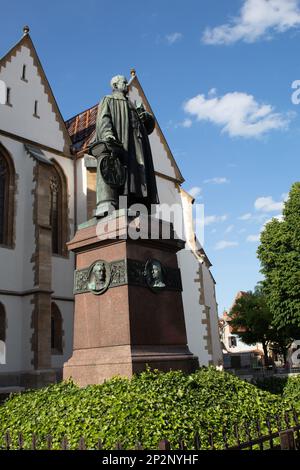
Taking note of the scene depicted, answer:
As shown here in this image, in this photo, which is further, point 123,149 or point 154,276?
point 123,149

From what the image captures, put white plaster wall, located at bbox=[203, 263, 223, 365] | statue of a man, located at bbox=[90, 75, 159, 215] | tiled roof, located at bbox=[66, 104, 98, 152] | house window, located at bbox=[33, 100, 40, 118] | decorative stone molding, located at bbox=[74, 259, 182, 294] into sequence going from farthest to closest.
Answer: white plaster wall, located at bbox=[203, 263, 223, 365]
tiled roof, located at bbox=[66, 104, 98, 152]
house window, located at bbox=[33, 100, 40, 118]
statue of a man, located at bbox=[90, 75, 159, 215]
decorative stone molding, located at bbox=[74, 259, 182, 294]

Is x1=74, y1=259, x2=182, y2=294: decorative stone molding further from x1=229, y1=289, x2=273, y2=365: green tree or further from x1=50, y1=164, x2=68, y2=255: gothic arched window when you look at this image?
x1=229, y1=289, x2=273, y2=365: green tree

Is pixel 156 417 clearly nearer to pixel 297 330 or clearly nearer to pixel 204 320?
pixel 204 320

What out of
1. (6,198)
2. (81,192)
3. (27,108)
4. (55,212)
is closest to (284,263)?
(81,192)

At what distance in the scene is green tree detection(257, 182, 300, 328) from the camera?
26656 mm

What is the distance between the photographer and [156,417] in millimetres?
5246

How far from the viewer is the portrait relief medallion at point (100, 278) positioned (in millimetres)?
7207

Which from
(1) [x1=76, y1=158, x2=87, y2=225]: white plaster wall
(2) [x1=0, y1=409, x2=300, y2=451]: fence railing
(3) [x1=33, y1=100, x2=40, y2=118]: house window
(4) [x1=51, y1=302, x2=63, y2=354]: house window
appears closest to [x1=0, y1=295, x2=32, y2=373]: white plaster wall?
(4) [x1=51, y1=302, x2=63, y2=354]: house window

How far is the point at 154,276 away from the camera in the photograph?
7.36 meters

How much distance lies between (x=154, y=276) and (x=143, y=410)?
2.45m

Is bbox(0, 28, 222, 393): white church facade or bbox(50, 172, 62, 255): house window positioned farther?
bbox(50, 172, 62, 255): house window

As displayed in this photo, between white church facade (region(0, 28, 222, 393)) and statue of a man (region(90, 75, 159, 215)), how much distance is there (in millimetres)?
10779

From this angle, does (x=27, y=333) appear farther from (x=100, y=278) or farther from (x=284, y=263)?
(x=284, y=263)

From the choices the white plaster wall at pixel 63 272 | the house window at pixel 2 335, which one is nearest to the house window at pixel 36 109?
the white plaster wall at pixel 63 272
